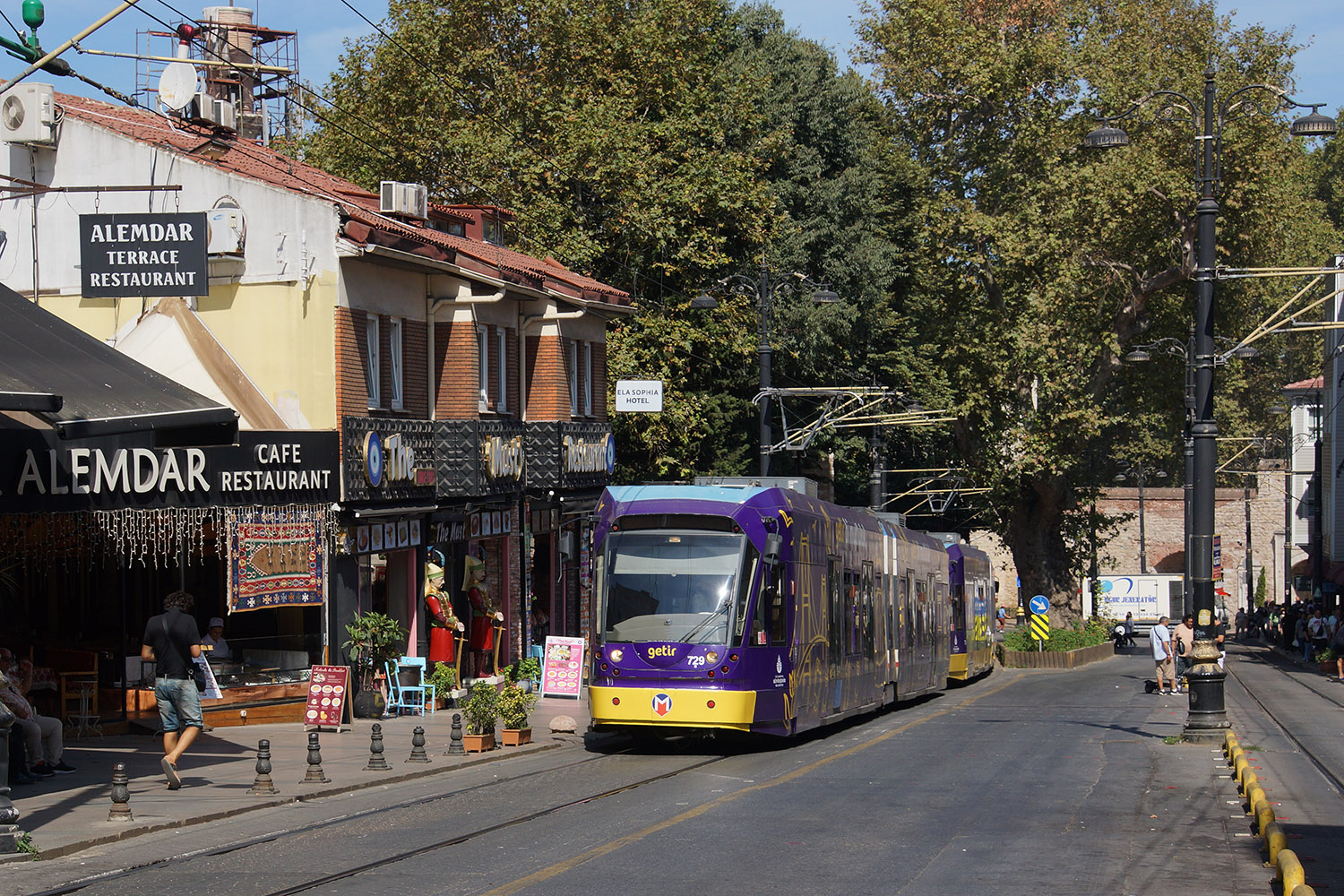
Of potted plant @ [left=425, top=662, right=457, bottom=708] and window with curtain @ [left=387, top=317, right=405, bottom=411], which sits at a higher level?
window with curtain @ [left=387, top=317, right=405, bottom=411]

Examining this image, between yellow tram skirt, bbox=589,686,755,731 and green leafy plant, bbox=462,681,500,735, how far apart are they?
1728mm

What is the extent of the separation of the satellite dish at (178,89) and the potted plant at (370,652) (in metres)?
9.05

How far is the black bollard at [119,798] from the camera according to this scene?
12906 mm

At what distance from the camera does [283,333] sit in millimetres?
24203

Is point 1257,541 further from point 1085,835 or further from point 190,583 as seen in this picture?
point 1085,835

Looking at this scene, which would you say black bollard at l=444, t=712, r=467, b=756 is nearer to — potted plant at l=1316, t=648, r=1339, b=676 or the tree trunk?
potted plant at l=1316, t=648, r=1339, b=676

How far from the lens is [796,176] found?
1924 inches

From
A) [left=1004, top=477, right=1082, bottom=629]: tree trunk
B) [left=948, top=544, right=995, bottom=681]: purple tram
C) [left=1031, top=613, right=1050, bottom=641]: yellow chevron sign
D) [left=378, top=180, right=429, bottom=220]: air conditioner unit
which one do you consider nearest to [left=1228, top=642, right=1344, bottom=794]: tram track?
[left=1031, top=613, right=1050, bottom=641]: yellow chevron sign

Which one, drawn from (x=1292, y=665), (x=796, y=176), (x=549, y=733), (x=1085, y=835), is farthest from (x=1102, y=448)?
(x=1085, y=835)

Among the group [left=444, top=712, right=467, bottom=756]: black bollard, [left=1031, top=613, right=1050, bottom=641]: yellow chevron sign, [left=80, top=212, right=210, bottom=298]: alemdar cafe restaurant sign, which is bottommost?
[left=1031, top=613, right=1050, bottom=641]: yellow chevron sign

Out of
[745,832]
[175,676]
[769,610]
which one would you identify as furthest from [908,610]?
[745,832]

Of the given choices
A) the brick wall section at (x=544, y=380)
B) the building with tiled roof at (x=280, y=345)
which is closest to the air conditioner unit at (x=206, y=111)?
the building with tiled roof at (x=280, y=345)

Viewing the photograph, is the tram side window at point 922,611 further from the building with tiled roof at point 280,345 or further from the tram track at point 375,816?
the tram track at point 375,816

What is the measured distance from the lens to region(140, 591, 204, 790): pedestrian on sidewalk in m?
14.8
